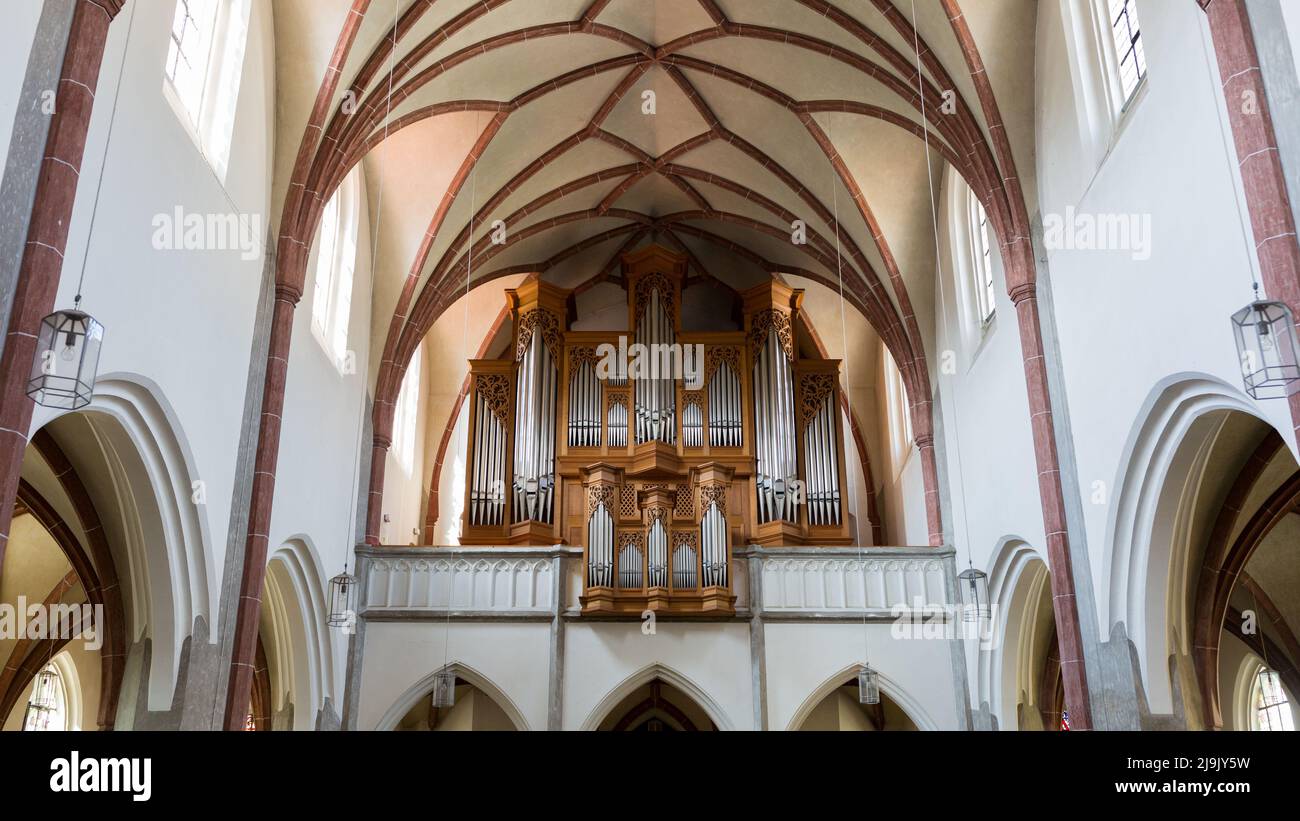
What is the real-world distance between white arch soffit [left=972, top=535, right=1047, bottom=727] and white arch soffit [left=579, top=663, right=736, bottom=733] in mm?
3603

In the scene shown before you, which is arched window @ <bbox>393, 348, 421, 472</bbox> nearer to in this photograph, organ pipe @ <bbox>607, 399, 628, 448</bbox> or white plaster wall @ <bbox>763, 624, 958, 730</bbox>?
organ pipe @ <bbox>607, 399, 628, 448</bbox>

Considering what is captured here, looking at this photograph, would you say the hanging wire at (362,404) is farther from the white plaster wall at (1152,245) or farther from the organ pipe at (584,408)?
the white plaster wall at (1152,245)

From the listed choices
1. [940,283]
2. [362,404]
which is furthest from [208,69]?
[940,283]

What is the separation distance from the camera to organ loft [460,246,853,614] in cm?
1711

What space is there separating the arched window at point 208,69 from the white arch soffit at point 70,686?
33.3 feet

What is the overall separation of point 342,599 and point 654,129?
9346 mm

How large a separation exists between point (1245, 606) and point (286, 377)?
1400 centimetres

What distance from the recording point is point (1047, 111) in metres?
13.1

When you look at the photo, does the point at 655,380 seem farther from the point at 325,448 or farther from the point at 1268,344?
the point at 1268,344

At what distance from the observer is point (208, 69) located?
1166cm

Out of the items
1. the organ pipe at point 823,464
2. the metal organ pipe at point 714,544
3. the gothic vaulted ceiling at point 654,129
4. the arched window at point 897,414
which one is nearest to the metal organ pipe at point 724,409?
the organ pipe at point 823,464

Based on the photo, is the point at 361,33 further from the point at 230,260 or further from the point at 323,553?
the point at 323,553

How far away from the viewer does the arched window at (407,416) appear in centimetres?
2102

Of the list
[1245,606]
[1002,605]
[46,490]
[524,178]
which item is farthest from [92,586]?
[1245,606]
